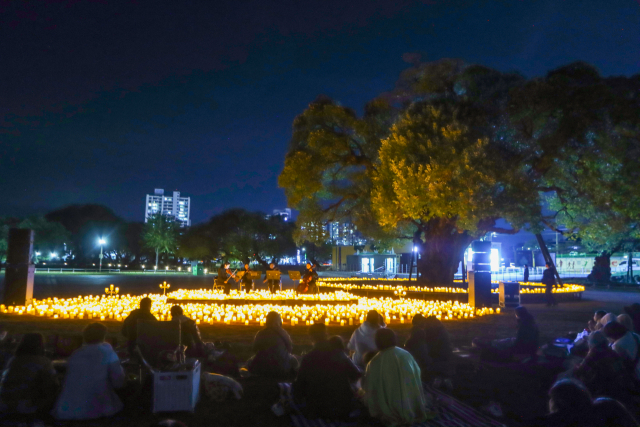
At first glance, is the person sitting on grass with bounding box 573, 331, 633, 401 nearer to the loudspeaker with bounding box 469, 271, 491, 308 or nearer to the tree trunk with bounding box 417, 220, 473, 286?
the loudspeaker with bounding box 469, 271, 491, 308

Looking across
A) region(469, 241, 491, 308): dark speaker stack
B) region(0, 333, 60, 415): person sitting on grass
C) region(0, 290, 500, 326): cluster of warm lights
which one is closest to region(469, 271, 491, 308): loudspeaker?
region(469, 241, 491, 308): dark speaker stack

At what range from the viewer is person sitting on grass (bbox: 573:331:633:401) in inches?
199

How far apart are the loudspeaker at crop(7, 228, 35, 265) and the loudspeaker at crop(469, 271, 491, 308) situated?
532 inches

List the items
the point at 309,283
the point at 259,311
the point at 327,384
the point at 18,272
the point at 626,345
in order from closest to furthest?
the point at 327,384 < the point at 626,345 < the point at 259,311 < the point at 18,272 < the point at 309,283

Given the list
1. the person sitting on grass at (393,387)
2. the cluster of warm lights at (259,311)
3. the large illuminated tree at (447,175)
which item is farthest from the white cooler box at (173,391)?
the large illuminated tree at (447,175)

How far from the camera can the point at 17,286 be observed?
43.2ft

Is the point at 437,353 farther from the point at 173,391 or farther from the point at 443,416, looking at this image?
the point at 173,391

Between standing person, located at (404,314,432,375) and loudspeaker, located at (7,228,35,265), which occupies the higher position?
loudspeaker, located at (7,228,35,265)

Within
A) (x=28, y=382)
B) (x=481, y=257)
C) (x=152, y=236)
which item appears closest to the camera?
(x=28, y=382)

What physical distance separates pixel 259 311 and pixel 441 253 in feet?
34.8

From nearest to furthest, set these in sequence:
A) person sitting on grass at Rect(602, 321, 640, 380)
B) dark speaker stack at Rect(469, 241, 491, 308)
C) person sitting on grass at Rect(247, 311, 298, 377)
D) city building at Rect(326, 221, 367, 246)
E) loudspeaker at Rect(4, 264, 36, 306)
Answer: person sitting on grass at Rect(602, 321, 640, 380) < person sitting on grass at Rect(247, 311, 298, 377) < loudspeaker at Rect(4, 264, 36, 306) < dark speaker stack at Rect(469, 241, 491, 308) < city building at Rect(326, 221, 367, 246)

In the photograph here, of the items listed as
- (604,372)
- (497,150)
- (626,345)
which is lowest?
(604,372)

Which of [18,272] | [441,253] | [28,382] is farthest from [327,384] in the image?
[441,253]

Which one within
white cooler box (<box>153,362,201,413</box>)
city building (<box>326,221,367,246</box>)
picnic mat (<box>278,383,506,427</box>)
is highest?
city building (<box>326,221,367,246</box>)
